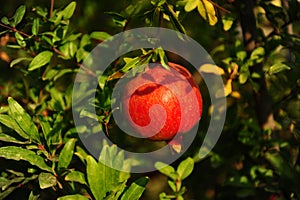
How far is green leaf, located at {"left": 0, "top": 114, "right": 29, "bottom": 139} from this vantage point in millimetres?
1074

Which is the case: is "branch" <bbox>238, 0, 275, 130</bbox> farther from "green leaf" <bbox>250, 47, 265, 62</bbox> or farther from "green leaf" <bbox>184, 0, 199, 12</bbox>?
"green leaf" <bbox>184, 0, 199, 12</bbox>

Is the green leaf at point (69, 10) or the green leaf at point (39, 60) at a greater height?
the green leaf at point (69, 10)

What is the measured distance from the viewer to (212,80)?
4.43ft

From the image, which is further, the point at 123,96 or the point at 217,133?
the point at 217,133

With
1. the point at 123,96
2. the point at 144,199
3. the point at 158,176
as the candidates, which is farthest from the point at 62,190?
the point at 158,176

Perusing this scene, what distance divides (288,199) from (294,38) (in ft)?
1.33

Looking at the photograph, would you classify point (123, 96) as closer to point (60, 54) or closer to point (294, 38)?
point (60, 54)

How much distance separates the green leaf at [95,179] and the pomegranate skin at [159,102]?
4.2 inches

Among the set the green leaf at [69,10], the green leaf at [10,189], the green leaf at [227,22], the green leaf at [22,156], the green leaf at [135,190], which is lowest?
the green leaf at [10,189]

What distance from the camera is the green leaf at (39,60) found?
1.16m

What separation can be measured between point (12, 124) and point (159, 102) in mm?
305

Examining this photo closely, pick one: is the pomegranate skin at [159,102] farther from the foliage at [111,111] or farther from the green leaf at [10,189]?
the green leaf at [10,189]

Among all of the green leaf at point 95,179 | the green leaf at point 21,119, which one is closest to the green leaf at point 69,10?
the green leaf at point 21,119

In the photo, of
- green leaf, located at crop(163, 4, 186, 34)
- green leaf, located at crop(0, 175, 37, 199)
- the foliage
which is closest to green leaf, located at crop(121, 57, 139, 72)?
the foliage
